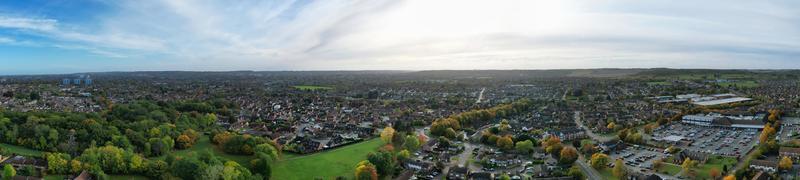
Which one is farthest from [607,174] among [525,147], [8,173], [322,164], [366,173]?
[8,173]

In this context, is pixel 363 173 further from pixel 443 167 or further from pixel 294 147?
pixel 294 147

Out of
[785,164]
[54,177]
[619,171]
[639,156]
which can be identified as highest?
[785,164]

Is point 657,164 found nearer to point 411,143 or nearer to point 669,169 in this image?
point 669,169

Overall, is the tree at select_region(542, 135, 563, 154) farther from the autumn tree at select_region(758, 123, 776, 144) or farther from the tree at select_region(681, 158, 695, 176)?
the autumn tree at select_region(758, 123, 776, 144)

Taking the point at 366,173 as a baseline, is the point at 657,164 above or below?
below

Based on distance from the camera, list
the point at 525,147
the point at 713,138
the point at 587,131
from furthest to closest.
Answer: the point at 587,131 → the point at 713,138 → the point at 525,147

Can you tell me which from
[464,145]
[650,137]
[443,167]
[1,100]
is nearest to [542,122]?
[650,137]

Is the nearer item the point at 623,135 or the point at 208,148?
the point at 208,148
